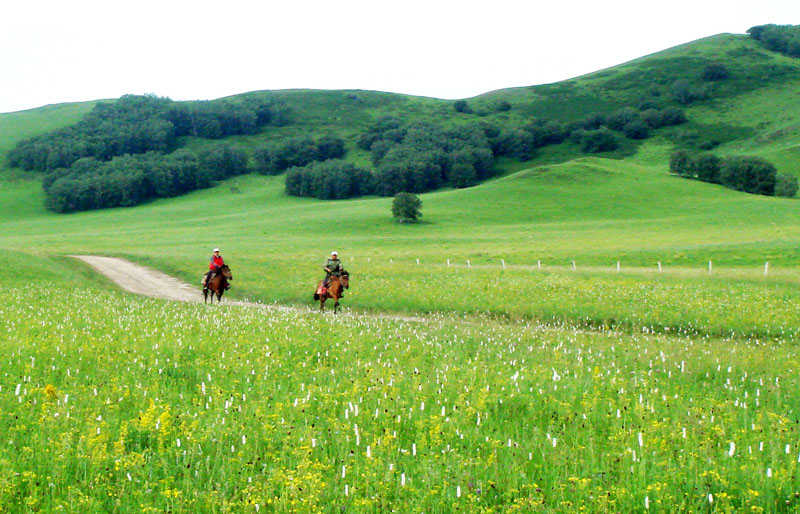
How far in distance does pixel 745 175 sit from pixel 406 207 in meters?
62.8

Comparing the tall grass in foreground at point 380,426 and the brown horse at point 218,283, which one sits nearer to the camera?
the tall grass in foreground at point 380,426

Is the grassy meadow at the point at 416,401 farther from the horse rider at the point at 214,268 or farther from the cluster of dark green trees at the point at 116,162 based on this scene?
the cluster of dark green trees at the point at 116,162

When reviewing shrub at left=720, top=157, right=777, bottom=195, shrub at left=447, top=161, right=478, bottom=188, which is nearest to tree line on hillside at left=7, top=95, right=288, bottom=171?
shrub at left=447, top=161, right=478, bottom=188

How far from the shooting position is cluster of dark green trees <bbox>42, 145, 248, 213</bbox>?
461 feet

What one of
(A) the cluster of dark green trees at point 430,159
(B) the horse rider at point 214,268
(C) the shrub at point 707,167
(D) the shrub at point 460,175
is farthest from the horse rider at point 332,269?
(D) the shrub at point 460,175

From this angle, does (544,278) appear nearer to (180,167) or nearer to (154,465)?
(154,465)

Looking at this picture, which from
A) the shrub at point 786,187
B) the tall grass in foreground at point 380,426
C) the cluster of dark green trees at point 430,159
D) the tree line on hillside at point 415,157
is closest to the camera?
the tall grass in foreground at point 380,426

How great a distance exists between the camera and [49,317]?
20.1 metres

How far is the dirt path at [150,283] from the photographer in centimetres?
3362

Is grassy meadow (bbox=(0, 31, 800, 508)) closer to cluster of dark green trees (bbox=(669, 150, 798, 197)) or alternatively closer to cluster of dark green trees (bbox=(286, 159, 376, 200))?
cluster of dark green trees (bbox=(669, 150, 798, 197))

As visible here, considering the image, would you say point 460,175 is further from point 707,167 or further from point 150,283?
point 150,283

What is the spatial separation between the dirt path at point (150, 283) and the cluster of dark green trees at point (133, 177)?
9302 cm

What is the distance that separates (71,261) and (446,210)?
6184 cm

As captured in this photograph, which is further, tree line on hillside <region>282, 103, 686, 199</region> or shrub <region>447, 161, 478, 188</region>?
shrub <region>447, 161, 478, 188</region>
